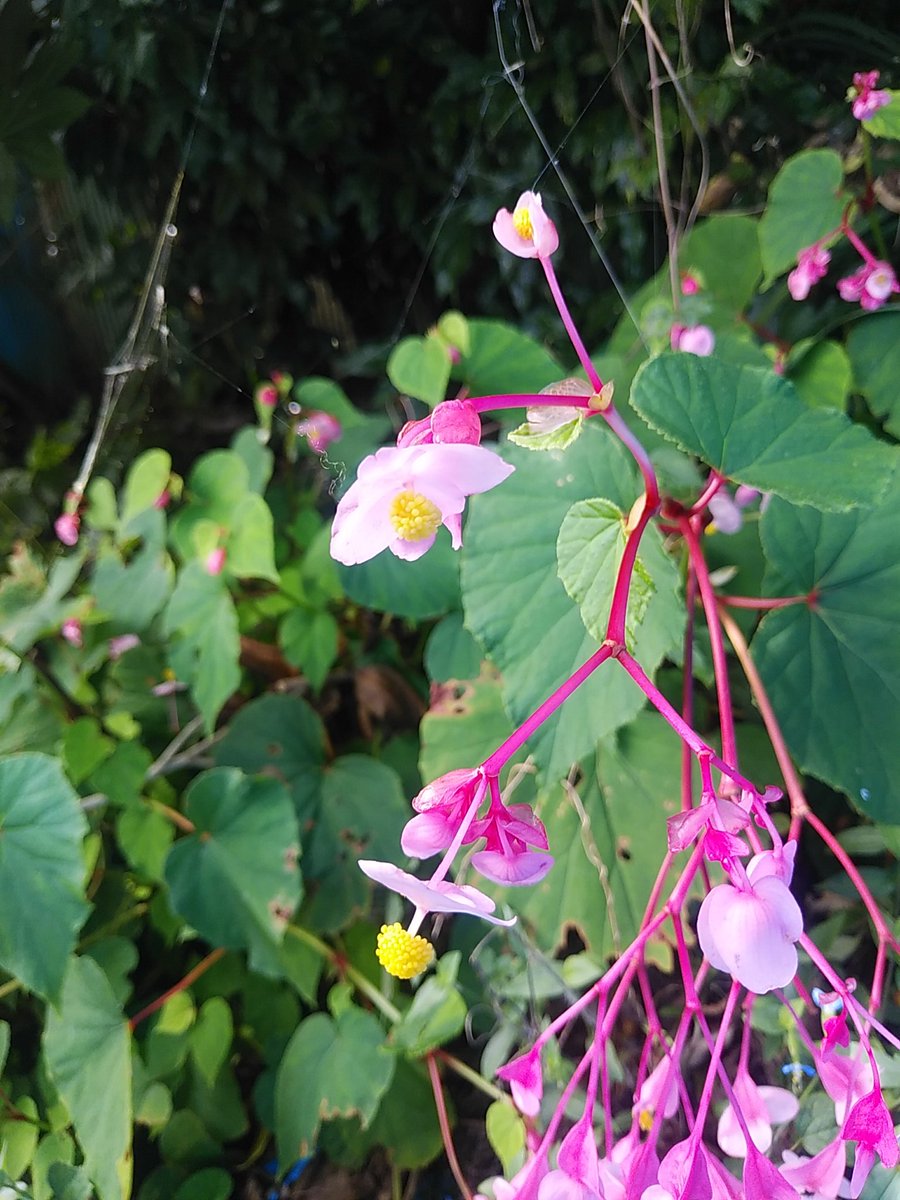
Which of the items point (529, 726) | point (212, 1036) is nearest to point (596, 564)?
point (529, 726)

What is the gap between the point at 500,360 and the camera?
0.88 metres

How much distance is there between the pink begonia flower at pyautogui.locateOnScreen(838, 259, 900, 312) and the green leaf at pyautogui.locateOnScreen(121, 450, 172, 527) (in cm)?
82

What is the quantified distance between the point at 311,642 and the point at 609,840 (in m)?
0.41

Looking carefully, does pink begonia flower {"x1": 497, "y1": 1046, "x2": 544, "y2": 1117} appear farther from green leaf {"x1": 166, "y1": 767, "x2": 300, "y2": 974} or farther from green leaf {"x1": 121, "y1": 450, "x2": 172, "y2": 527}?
green leaf {"x1": 121, "y1": 450, "x2": 172, "y2": 527}

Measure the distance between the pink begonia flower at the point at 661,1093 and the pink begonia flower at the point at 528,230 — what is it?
0.39m

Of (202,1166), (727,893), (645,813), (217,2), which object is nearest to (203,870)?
(202,1166)

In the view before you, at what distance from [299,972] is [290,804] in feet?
0.61

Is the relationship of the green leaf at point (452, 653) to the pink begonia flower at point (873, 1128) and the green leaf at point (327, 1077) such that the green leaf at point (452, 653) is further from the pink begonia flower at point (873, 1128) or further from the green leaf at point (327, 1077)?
the pink begonia flower at point (873, 1128)

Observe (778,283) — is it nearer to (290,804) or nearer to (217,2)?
(217,2)

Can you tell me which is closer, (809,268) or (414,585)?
(809,268)

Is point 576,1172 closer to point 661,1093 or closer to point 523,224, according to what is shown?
point 661,1093

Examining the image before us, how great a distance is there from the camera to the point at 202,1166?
741 mm

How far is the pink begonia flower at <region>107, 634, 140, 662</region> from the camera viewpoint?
0.93 metres

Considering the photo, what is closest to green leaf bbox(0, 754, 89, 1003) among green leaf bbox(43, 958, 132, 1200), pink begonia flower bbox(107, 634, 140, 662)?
green leaf bbox(43, 958, 132, 1200)
